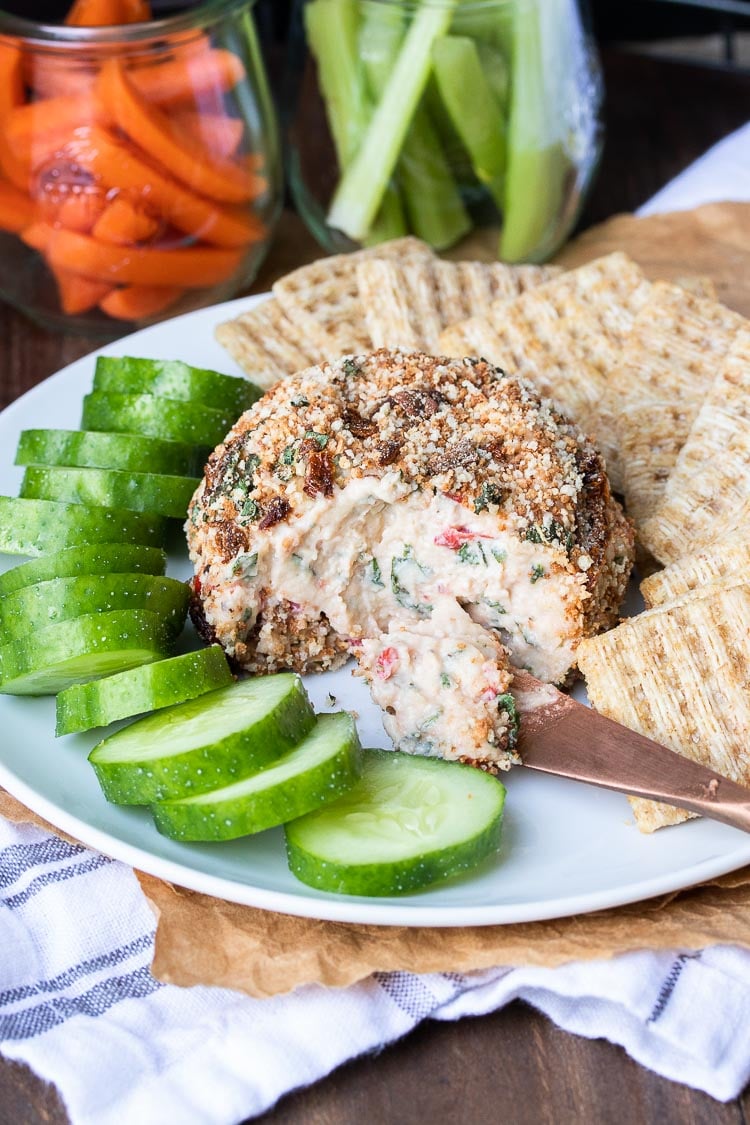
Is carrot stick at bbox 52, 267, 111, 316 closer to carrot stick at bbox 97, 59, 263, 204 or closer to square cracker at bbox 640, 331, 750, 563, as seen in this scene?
carrot stick at bbox 97, 59, 263, 204

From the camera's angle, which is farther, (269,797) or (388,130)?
(388,130)

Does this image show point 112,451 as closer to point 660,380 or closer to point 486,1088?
point 660,380

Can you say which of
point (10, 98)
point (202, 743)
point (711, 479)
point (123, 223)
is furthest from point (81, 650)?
point (10, 98)

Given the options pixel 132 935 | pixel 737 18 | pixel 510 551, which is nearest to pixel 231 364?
pixel 510 551

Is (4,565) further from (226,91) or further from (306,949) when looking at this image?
(226,91)

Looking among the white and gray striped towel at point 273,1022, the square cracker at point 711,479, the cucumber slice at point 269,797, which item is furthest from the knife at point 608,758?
the square cracker at point 711,479

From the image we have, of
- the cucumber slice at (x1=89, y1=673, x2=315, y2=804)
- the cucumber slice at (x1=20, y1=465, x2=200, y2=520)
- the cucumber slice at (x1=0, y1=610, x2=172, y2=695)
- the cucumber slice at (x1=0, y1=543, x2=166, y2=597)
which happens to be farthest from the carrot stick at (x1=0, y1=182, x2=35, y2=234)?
the cucumber slice at (x1=89, y1=673, x2=315, y2=804)
